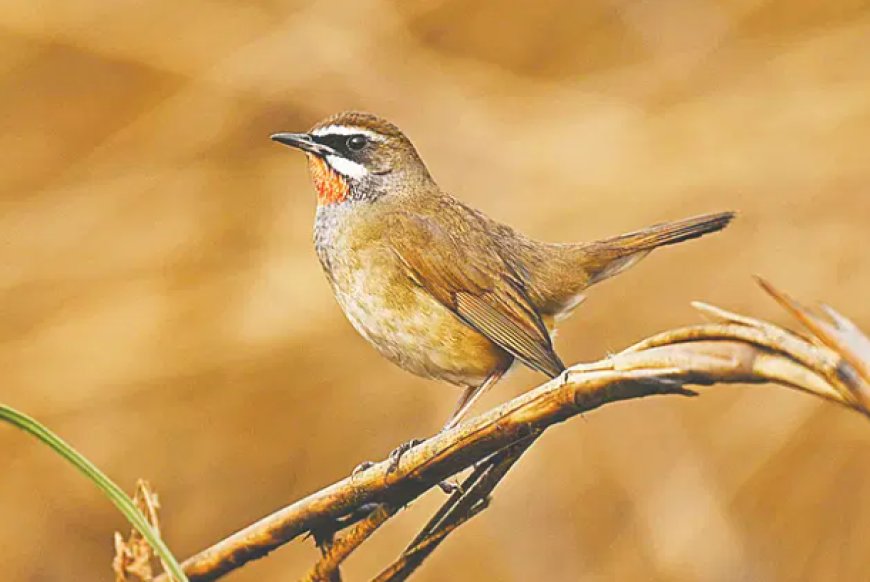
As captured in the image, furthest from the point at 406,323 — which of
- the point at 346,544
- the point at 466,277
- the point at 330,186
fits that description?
the point at 346,544

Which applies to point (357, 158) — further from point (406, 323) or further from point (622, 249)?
Result: point (622, 249)

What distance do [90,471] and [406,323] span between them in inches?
48.3

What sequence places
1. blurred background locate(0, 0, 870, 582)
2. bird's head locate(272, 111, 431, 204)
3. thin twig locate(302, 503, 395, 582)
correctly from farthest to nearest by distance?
blurred background locate(0, 0, 870, 582) < bird's head locate(272, 111, 431, 204) < thin twig locate(302, 503, 395, 582)

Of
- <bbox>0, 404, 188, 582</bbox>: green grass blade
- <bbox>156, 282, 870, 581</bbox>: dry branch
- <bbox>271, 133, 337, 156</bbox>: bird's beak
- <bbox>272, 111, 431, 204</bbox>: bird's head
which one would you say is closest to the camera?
<bbox>156, 282, 870, 581</bbox>: dry branch

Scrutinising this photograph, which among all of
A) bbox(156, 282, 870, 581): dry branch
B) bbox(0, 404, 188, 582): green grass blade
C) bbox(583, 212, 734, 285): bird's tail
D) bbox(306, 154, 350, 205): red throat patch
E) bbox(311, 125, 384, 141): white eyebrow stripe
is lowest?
bbox(156, 282, 870, 581): dry branch

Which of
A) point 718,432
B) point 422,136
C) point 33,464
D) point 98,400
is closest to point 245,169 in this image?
point 422,136

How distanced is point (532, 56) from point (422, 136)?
65 centimetres

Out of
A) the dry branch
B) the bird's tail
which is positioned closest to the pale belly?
the bird's tail

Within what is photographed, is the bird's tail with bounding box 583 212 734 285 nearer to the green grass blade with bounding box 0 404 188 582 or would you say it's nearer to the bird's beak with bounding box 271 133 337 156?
the bird's beak with bounding box 271 133 337 156

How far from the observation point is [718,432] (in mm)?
4160

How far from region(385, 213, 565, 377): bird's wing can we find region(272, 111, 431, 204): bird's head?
0.09 meters

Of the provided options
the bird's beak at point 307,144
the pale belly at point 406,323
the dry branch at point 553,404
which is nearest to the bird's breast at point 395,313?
the pale belly at point 406,323

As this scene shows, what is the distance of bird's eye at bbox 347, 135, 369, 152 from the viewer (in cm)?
235

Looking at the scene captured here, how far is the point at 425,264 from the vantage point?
2.31m
